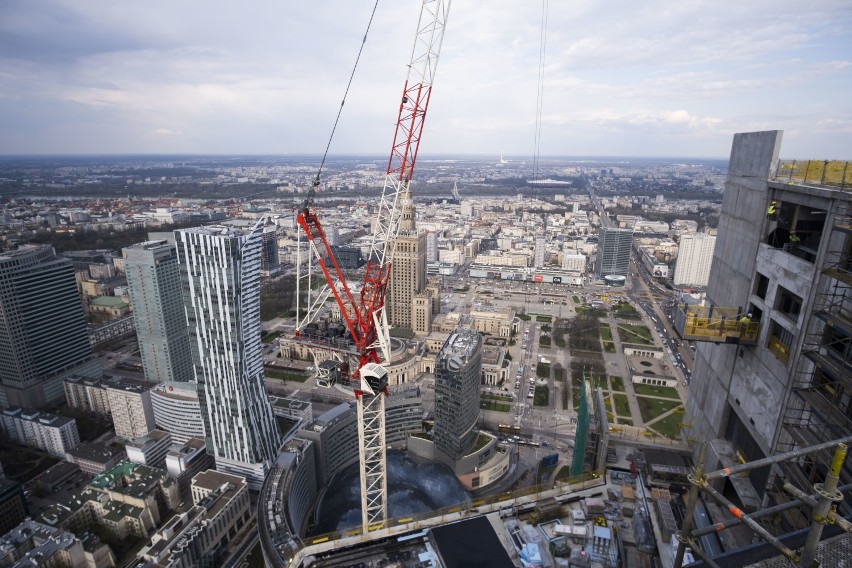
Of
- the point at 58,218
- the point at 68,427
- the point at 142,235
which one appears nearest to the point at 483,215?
the point at 142,235

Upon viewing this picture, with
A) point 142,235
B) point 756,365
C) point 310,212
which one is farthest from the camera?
point 142,235

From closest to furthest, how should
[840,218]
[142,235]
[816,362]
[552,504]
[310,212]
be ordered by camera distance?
[840,218] → [816,362] → [552,504] → [310,212] → [142,235]

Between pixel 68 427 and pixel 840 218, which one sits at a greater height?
pixel 840 218

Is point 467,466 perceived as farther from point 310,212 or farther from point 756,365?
point 756,365

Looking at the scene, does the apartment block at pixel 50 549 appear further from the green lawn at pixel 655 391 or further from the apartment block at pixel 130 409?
the green lawn at pixel 655 391

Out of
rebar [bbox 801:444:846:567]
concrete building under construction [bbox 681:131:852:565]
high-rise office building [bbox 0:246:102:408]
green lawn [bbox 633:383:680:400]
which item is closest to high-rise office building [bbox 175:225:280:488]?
high-rise office building [bbox 0:246:102:408]

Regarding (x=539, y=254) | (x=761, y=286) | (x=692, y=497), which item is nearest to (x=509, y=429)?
(x=761, y=286)

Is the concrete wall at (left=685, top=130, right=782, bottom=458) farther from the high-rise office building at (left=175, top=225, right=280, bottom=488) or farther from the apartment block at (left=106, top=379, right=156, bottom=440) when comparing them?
the apartment block at (left=106, top=379, right=156, bottom=440)

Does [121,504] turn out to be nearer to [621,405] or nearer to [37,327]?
[37,327]
